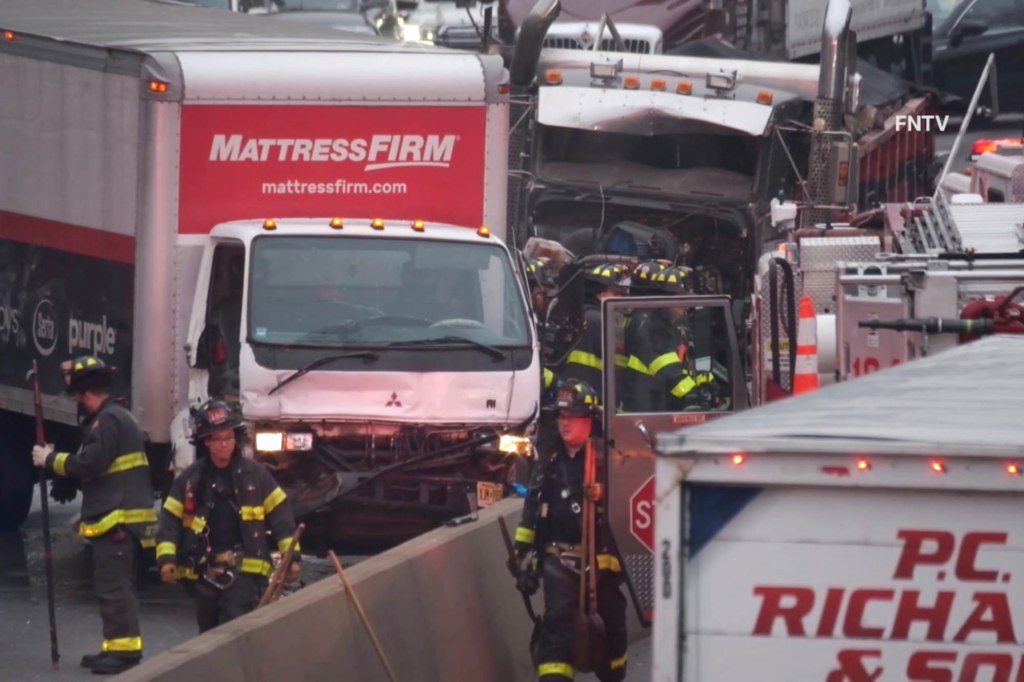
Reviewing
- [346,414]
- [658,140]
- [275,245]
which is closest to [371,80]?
[275,245]

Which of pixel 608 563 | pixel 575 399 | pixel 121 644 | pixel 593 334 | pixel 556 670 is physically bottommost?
pixel 121 644

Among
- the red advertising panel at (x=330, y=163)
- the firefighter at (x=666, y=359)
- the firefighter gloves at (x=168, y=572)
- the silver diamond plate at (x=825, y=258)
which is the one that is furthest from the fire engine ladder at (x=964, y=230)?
the firefighter gloves at (x=168, y=572)

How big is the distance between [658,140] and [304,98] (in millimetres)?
6352

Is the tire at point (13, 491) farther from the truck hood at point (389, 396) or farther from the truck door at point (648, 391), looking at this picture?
the truck door at point (648, 391)

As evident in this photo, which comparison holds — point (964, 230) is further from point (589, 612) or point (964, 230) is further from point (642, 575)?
point (589, 612)

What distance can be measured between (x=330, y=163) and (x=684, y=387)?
9.83 feet

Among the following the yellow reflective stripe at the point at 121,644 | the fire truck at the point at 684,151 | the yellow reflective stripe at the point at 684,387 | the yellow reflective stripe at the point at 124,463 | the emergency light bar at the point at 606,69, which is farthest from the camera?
the emergency light bar at the point at 606,69

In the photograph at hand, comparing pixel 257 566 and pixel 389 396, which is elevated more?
pixel 389 396

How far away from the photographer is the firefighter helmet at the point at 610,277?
536 inches

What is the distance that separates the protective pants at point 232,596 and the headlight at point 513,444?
8.15 ft

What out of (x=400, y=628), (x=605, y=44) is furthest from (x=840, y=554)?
→ (x=605, y=44)

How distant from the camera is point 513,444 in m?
11.7

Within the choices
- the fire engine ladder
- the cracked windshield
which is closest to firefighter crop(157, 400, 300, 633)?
the cracked windshield

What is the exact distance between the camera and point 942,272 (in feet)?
31.5
